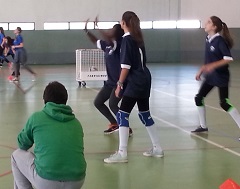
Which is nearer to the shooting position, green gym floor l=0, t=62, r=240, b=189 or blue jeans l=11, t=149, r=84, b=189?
blue jeans l=11, t=149, r=84, b=189

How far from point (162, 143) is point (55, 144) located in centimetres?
414

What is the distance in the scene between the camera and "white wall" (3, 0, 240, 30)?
28.0m

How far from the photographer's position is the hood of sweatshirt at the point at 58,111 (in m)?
4.15

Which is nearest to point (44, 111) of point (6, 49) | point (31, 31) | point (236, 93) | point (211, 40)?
point (211, 40)

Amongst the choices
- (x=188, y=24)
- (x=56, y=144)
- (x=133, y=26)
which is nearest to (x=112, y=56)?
(x=133, y=26)

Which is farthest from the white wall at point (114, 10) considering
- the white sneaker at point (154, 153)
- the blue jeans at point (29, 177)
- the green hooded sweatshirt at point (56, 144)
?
the green hooded sweatshirt at point (56, 144)

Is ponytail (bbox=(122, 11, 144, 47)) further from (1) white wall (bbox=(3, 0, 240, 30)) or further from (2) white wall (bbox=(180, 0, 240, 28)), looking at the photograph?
(2) white wall (bbox=(180, 0, 240, 28))

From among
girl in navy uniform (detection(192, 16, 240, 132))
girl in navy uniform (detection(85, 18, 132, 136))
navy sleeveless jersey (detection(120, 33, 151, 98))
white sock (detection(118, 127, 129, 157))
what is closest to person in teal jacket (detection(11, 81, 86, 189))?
navy sleeveless jersey (detection(120, 33, 151, 98))

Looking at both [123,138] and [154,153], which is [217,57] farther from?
[123,138]

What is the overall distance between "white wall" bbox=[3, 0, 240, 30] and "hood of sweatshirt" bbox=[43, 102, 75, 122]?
24.4 metres

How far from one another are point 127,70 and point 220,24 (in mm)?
2276

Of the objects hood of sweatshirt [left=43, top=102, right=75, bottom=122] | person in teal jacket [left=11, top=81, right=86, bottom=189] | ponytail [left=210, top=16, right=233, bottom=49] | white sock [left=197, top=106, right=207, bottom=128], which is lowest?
white sock [left=197, top=106, right=207, bottom=128]

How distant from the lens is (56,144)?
4.12 m

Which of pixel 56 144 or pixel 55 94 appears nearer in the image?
pixel 56 144
